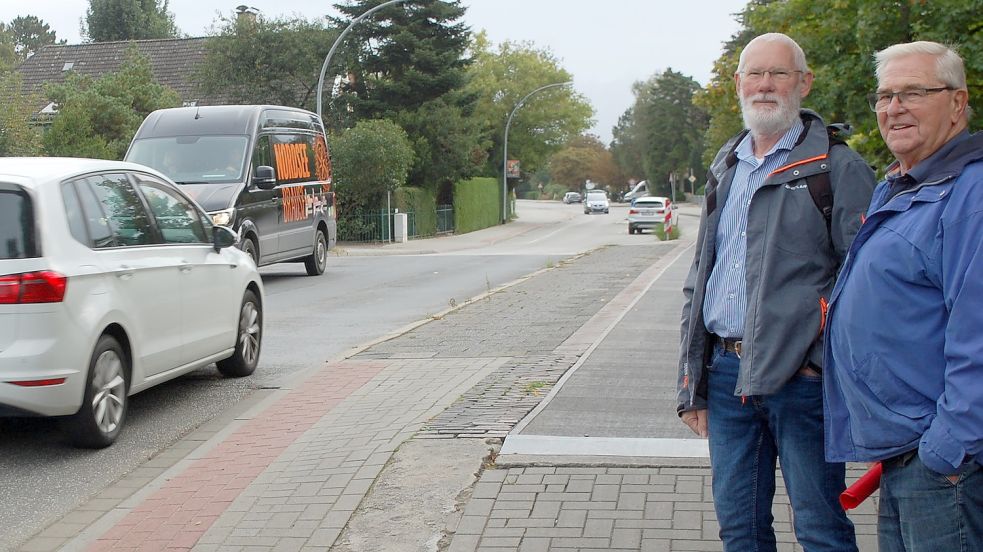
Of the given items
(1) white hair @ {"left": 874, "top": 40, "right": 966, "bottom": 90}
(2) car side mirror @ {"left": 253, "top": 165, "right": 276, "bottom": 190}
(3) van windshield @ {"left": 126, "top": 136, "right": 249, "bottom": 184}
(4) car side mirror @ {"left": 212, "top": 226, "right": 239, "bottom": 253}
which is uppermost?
(1) white hair @ {"left": 874, "top": 40, "right": 966, "bottom": 90}

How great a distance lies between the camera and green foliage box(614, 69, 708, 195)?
106 metres

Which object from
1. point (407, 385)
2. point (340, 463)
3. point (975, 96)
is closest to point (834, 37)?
point (975, 96)

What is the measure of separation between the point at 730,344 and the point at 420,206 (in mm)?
39049

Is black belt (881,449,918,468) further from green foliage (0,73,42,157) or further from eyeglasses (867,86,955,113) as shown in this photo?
green foliage (0,73,42,157)

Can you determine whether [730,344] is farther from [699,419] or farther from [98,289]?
[98,289]

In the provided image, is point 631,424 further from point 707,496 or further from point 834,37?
point 834,37

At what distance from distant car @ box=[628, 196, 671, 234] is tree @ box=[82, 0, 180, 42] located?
1742 inches

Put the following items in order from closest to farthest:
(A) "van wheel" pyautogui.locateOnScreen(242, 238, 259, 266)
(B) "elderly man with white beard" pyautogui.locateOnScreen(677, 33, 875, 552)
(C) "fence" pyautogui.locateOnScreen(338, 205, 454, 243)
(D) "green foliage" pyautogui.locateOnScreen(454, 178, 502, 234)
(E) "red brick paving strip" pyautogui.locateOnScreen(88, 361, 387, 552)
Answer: (B) "elderly man with white beard" pyautogui.locateOnScreen(677, 33, 875, 552) < (E) "red brick paving strip" pyautogui.locateOnScreen(88, 361, 387, 552) < (A) "van wheel" pyautogui.locateOnScreen(242, 238, 259, 266) < (C) "fence" pyautogui.locateOnScreen(338, 205, 454, 243) < (D) "green foliage" pyautogui.locateOnScreen(454, 178, 502, 234)

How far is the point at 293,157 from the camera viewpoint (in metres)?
18.6

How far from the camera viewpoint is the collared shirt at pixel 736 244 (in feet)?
11.4

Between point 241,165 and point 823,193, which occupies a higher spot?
point 823,193

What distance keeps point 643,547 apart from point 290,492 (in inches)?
70.5

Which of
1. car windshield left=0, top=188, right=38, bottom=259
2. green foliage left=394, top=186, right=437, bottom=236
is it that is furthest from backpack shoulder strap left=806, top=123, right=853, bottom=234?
green foliage left=394, top=186, right=437, bottom=236

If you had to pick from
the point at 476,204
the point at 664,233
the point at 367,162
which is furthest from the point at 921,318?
the point at 476,204
